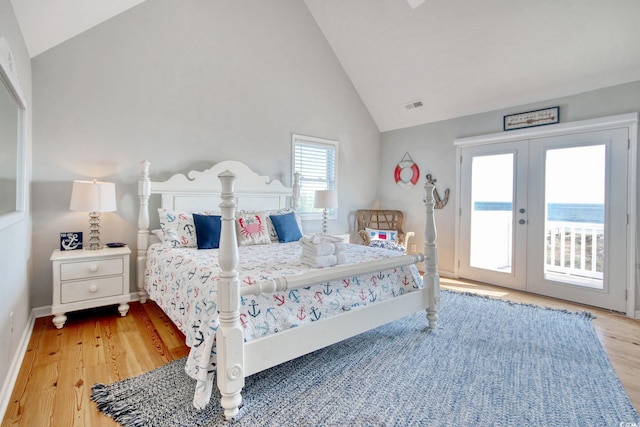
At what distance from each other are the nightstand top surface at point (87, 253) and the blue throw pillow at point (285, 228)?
4.70 ft

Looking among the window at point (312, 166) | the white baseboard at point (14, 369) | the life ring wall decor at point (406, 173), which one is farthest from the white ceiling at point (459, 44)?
the white baseboard at point (14, 369)

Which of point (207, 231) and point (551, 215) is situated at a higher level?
point (551, 215)

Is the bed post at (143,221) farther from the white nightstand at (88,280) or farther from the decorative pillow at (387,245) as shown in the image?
the decorative pillow at (387,245)

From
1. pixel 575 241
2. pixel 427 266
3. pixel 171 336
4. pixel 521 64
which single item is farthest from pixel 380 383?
pixel 521 64

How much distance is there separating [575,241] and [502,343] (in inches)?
72.7

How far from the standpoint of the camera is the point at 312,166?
4746mm

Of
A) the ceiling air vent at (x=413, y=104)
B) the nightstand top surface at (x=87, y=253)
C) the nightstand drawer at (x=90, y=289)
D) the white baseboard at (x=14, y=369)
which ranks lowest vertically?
the white baseboard at (x=14, y=369)

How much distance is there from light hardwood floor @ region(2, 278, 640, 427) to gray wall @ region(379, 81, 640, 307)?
1989 millimetres

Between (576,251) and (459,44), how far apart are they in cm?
263

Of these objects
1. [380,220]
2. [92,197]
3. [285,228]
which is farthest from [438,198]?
[92,197]

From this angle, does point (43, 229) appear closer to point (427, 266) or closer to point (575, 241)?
point (427, 266)

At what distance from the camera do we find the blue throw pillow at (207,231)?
118 inches

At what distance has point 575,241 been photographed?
3.52m

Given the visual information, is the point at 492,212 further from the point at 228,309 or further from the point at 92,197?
the point at 92,197
